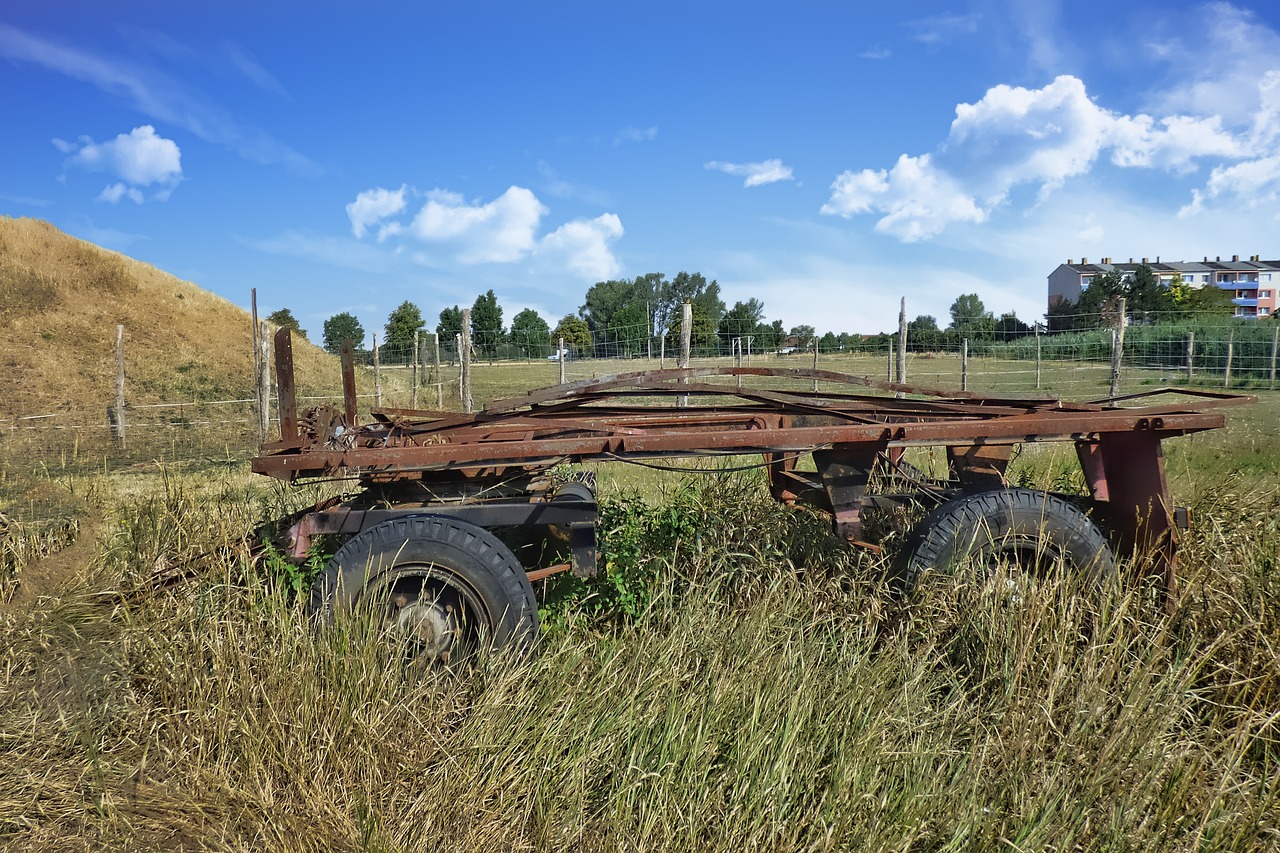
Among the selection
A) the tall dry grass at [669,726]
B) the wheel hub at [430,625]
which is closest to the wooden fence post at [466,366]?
the tall dry grass at [669,726]

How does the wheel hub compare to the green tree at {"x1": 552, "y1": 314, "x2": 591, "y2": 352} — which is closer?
the wheel hub

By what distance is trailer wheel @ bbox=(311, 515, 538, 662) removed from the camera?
10.6ft

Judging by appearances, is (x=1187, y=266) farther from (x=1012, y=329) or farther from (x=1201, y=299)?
(x=1012, y=329)

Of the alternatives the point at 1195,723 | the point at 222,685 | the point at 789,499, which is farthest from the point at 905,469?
the point at 222,685

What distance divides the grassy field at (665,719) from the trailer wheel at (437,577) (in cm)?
18

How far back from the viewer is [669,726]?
9.14 feet

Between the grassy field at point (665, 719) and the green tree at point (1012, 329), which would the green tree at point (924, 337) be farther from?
the grassy field at point (665, 719)

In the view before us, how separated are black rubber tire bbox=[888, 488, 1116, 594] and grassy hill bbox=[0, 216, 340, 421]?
22.1 metres

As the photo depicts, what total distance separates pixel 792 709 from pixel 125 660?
2.57 m

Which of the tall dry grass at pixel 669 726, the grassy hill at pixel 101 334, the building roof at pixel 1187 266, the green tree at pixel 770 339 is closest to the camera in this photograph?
the tall dry grass at pixel 669 726

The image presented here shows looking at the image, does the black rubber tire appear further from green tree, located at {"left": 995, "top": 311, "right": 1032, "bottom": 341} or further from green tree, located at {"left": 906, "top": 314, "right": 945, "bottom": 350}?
green tree, located at {"left": 995, "top": 311, "right": 1032, "bottom": 341}

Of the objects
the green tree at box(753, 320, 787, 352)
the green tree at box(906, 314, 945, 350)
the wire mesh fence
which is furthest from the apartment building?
the wire mesh fence

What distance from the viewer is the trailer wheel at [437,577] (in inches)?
128

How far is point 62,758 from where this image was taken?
285 centimetres
